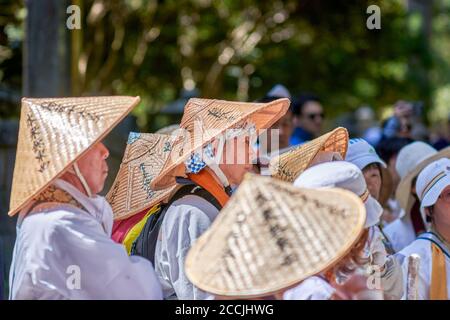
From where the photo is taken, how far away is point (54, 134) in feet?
11.4

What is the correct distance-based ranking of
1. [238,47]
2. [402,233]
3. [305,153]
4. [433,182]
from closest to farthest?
1. [433,182]
2. [305,153]
3. [402,233]
4. [238,47]

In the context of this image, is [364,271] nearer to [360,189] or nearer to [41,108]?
[360,189]

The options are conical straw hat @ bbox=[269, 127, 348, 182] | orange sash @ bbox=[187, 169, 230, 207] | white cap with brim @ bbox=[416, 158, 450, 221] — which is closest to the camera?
orange sash @ bbox=[187, 169, 230, 207]

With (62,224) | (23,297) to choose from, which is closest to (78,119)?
(62,224)

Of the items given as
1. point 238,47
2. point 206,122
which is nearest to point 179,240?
Answer: point 206,122

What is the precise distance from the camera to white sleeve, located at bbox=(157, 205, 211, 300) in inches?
151

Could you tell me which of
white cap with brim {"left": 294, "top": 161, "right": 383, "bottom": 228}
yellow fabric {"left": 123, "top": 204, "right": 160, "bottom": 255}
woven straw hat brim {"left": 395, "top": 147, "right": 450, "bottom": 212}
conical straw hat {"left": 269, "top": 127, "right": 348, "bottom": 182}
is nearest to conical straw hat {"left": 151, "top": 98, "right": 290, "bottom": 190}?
yellow fabric {"left": 123, "top": 204, "right": 160, "bottom": 255}

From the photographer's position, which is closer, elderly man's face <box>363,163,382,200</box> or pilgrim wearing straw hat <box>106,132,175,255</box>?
pilgrim wearing straw hat <box>106,132,175,255</box>

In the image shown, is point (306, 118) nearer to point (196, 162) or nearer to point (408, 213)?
point (408, 213)

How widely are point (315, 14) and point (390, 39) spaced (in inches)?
79.9

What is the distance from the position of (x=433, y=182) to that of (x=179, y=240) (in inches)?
58.0

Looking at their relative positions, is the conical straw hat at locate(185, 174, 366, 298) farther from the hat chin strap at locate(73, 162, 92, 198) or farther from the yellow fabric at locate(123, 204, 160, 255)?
the yellow fabric at locate(123, 204, 160, 255)

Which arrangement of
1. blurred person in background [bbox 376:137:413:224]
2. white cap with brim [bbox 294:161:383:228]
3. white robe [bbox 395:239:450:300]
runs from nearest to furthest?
Answer: white cap with brim [bbox 294:161:383:228] → white robe [bbox 395:239:450:300] → blurred person in background [bbox 376:137:413:224]

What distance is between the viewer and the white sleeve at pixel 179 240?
385 cm
